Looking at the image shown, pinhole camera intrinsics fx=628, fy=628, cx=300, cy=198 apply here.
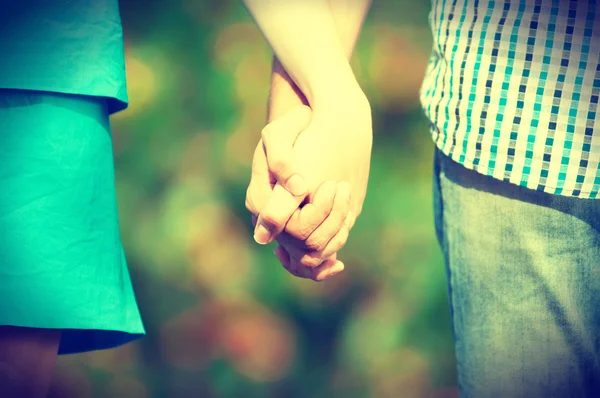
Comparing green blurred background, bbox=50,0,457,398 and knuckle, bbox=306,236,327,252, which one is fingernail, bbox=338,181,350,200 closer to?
knuckle, bbox=306,236,327,252

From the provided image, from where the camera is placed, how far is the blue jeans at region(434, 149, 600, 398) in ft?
2.32

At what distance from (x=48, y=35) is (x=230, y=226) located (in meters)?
1.00

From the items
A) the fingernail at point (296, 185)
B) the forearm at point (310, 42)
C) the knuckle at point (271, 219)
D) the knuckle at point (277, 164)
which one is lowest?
the knuckle at point (271, 219)

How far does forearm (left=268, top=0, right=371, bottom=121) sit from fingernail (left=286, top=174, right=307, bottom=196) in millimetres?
146

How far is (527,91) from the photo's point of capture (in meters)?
0.69

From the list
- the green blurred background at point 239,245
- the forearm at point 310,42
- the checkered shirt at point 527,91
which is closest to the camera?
the checkered shirt at point 527,91

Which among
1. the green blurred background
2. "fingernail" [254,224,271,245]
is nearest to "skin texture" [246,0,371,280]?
"fingernail" [254,224,271,245]

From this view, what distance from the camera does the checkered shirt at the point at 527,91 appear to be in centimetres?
67

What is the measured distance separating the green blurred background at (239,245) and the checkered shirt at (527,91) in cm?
93

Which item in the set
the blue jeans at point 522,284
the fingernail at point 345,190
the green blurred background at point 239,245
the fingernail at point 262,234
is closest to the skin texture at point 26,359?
the fingernail at point 262,234

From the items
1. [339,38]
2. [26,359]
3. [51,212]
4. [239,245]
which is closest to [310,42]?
[339,38]

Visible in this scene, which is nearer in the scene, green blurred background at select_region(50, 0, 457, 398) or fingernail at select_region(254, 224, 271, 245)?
fingernail at select_region(254, 224, 271, 245)

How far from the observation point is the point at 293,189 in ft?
2.37

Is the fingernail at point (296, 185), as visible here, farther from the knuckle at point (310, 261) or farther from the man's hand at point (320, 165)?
the knuckle at point (310, 261)
